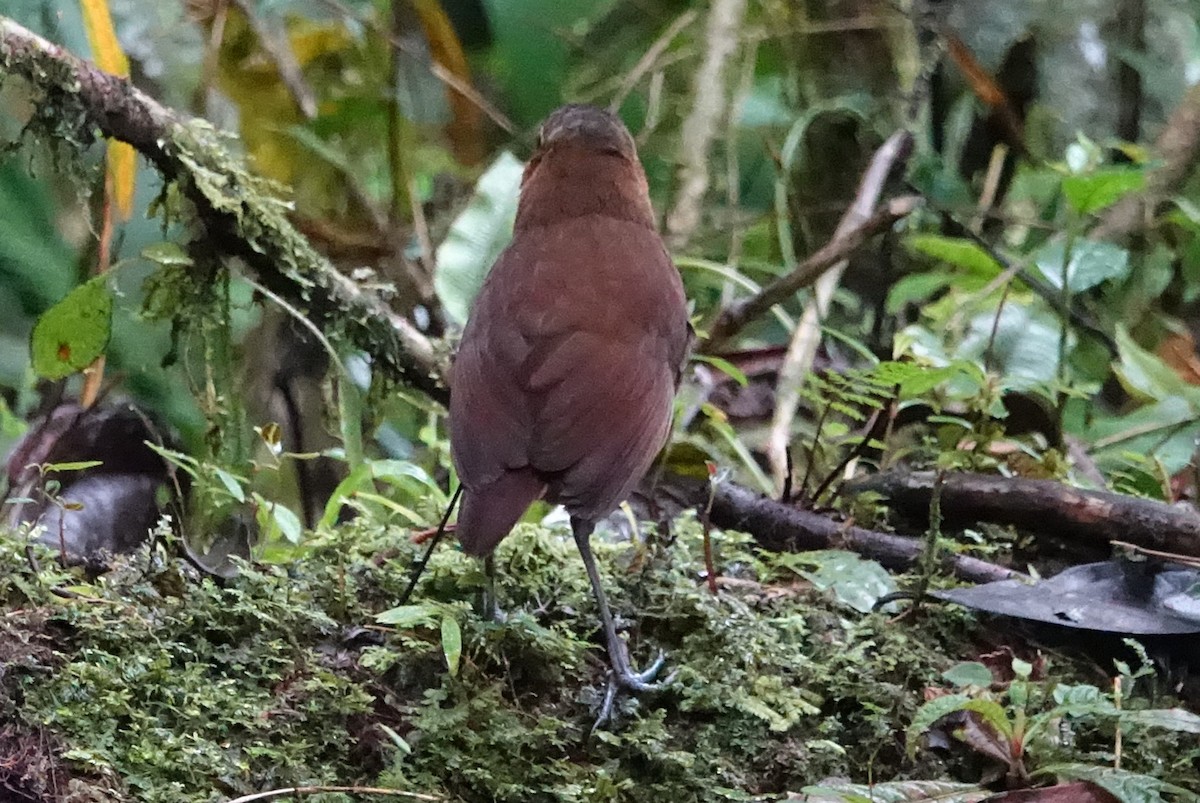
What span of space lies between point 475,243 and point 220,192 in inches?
40.8

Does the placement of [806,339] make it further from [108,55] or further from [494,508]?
[108,55]

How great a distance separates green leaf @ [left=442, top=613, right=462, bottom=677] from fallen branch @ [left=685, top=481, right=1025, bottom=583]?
2.83ft

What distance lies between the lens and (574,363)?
1.88m

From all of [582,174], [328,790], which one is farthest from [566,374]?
[328,790]

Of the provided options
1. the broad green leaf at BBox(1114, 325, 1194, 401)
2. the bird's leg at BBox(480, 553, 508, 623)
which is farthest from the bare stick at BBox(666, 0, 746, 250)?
the bird's leg at BBox(480, 553, 508, 623)

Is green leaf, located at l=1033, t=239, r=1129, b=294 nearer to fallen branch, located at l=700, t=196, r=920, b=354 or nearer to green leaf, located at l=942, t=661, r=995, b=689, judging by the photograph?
fallen branch, located at l=700, t=196, r=920, b=354

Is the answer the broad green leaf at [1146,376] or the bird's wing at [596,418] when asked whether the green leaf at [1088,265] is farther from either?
the bird's wing at [596,418]

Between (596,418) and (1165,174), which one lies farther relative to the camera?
(1165,174)

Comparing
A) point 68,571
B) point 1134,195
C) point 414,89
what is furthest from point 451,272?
point 1134,195

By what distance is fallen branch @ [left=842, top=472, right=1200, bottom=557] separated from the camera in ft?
6.87

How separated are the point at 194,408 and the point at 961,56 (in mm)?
3376

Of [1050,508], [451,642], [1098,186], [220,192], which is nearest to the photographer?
[451,642]

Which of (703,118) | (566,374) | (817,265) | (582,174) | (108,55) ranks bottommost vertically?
(566,374)

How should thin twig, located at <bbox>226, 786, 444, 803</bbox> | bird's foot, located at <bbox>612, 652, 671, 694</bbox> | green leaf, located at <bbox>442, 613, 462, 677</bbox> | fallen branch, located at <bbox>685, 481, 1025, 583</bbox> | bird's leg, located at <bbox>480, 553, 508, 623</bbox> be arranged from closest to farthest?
thin twig, located at <bbox>226, 786, 444, 803</bbox> < green leaf, located at <bbox>442, 613, 462, 677</bbox> < bird's foot, located at <bbox>612, 652, 671, 694</bbox> < bird's leg, located at <bbox>480, 553, 508, 623</bbox> < fallen branch, located at <bbox>685, 481, 1025, 583</bbox>
